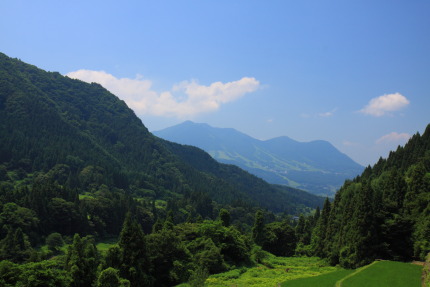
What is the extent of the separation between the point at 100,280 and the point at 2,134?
13444cm

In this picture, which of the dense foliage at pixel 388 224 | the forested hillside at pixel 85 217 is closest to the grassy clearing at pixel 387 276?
the dense foliage at pixel 388 224

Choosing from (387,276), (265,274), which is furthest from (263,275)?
(387,276)

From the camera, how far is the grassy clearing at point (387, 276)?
3622 cm

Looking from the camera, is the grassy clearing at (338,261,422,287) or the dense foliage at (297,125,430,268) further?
the dense foliage at (297,125,430,268)

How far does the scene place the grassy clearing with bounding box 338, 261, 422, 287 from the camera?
36.2 m

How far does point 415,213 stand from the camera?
54406mm

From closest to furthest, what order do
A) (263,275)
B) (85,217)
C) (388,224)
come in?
1. (263,275)
2. (388,224)
3. (85,217)

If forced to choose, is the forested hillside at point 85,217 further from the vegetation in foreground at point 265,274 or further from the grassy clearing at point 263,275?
the grassy clearing at point 263,275

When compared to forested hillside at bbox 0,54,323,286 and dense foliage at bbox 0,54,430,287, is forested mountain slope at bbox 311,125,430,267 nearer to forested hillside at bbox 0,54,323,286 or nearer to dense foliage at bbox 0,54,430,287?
dense foliage at bbox 0,54,430,287

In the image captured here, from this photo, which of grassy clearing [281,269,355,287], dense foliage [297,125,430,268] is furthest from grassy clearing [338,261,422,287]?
dense foliage [297,125,430,268]

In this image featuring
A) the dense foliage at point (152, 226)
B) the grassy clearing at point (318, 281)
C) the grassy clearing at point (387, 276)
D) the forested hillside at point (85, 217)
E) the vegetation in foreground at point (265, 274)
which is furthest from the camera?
the dense foliage at point (152, 226)

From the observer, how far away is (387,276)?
128ft

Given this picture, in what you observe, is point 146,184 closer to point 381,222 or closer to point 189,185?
point 189,185

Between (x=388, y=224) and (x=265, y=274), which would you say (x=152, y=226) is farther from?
(x=388, y=224)
